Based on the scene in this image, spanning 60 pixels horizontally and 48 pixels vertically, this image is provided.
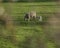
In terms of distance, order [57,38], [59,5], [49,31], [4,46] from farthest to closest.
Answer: [4,46], [49,31], [57,38], [59,5]

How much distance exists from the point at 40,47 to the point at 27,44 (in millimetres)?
145

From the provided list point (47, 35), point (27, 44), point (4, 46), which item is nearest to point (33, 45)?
point (27, 44)

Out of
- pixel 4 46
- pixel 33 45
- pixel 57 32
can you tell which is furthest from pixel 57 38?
pixel 4 46

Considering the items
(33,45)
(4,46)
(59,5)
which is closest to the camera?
(59,5)

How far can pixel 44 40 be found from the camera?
1430 mm

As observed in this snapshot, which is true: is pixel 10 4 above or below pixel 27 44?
above

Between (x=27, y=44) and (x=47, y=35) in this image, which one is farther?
(x=27, y=44)

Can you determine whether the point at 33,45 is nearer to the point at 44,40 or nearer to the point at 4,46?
the point at 44,40

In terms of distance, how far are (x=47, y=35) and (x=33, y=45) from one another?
0.48 feet

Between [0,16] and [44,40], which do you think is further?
[44,40]

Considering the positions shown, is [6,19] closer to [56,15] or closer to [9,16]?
[9,16]

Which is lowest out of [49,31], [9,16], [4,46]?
[4,46]

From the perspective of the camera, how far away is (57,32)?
1.34 metres

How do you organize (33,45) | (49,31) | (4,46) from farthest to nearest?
(4,46) < (33,45) < (49,31)
